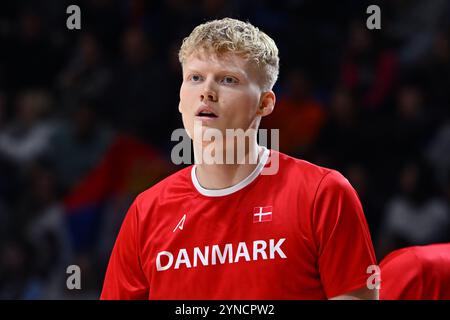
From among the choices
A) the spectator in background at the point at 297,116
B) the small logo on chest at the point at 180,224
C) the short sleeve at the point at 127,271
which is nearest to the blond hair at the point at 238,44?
the small logo on chest at the point at 180,224

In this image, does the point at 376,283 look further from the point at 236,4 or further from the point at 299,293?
the point at 236,4

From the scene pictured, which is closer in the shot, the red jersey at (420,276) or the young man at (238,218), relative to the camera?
the young man at (238,218)

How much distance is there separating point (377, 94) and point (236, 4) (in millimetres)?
1317

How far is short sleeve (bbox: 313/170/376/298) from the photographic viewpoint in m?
2.78

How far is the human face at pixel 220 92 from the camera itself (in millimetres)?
2906

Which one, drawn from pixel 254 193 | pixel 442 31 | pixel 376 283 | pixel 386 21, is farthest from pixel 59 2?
pixel 376 283

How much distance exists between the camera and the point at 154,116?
629 centimetres

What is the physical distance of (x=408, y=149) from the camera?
243 inches

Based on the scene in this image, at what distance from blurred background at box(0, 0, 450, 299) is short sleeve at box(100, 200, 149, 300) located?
8.86ft

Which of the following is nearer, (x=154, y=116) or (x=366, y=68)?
(x=154, y=116)

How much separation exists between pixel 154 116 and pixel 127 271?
3257 millimetres

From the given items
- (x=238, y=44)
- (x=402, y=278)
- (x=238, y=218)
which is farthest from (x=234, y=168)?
(x=402, y=278)

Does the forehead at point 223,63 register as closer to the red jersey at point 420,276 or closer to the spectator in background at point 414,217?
the red jersey at point 420,276

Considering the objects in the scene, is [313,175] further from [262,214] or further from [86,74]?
[86,74]
